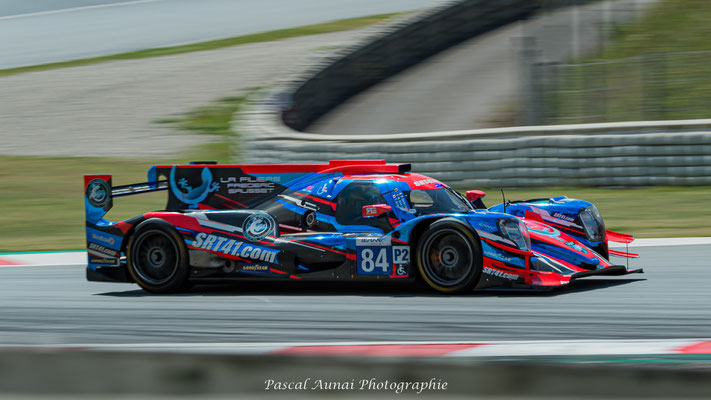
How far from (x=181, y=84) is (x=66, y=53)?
9585 mm

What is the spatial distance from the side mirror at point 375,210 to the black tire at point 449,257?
0.40 meters

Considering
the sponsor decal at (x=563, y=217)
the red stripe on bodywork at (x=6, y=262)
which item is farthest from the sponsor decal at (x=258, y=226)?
the red stripe on bodywork at (x=6, y=262)

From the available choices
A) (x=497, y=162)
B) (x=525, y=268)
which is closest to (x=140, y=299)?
(x=525, y=268)

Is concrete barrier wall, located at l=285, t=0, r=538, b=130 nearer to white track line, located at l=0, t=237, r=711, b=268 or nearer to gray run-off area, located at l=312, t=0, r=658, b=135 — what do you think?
gray run-off area, located at l=312, t=0, r=658, b=135

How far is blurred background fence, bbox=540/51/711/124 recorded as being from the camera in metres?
15.6

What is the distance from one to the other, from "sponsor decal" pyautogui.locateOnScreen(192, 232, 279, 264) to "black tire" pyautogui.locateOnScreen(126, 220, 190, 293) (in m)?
0.18

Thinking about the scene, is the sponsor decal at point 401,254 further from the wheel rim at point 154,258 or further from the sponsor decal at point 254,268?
the wheel rim at point 154,258

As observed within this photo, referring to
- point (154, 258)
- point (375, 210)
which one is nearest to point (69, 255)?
point (154, 258)

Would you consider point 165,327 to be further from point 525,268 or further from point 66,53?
point 66,53

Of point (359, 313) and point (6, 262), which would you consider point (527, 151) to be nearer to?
point (6, 262)

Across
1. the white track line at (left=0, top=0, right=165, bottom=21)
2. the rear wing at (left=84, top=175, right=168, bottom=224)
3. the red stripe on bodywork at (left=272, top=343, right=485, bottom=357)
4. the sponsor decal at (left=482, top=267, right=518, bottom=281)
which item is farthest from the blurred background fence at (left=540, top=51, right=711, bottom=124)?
the white track line at (left=0, top=0, right=165, bottom=21)

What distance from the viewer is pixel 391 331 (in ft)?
20.2

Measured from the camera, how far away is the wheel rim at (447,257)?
7262mm

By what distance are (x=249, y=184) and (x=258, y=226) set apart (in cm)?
52
